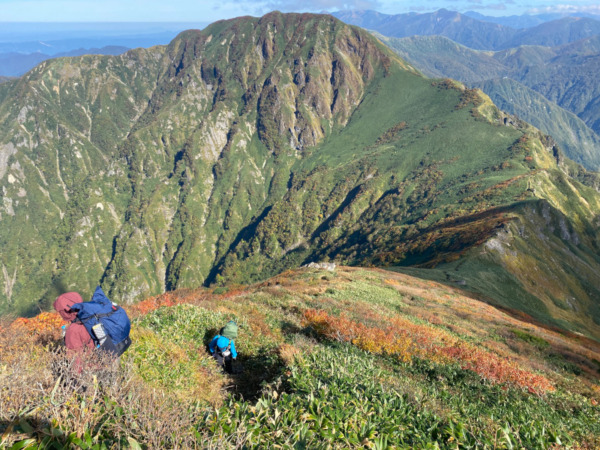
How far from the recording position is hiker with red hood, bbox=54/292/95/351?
7941mm

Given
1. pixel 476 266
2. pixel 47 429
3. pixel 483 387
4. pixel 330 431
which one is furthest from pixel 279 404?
pixel 476 266

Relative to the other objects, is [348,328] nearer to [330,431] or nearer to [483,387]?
[483,387]

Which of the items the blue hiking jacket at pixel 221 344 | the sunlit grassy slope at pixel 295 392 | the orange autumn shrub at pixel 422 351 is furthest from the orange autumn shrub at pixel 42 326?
the orange autumn shrub at pixel 422 351

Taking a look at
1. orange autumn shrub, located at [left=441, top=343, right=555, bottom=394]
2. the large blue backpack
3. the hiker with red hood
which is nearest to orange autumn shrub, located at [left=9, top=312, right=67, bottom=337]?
the hiker with red hood

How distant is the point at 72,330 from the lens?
8.07m

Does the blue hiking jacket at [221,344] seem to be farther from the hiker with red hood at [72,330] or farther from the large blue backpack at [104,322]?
the hiker with red hood at [72,330]

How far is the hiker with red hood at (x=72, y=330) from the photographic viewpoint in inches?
313

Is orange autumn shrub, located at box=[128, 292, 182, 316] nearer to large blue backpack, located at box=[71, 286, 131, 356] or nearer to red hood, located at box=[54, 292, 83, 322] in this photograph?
large blue backpack, located at box=[71, 286, 131, 356]

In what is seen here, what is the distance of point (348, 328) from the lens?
15.8 metres

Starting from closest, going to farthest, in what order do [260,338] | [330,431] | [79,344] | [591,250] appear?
[330,431]
[79,344]
[260,338]
[591,250]

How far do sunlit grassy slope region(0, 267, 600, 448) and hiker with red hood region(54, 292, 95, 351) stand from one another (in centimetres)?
60

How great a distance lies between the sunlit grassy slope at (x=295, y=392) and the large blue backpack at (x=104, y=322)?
0.70m

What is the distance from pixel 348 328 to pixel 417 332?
558cm

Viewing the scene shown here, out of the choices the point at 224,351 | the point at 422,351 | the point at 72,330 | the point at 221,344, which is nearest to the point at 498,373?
the point at 422,351
